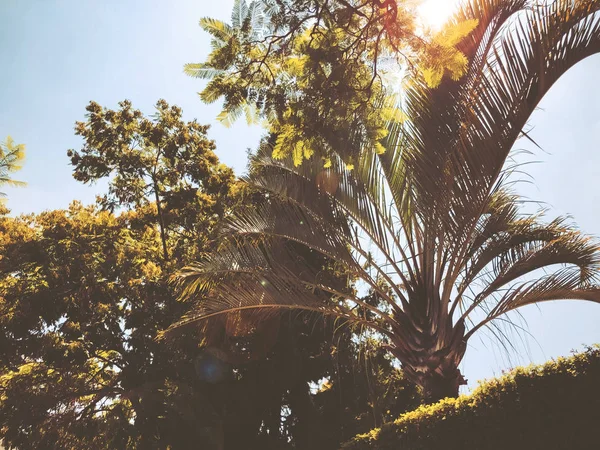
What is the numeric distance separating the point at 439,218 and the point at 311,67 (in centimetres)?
256

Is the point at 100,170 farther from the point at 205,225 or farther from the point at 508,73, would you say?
the point at 508,73

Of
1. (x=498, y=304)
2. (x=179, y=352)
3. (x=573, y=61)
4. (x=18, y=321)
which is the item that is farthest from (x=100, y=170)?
(x=573, y=61)

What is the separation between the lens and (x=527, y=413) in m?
4.59

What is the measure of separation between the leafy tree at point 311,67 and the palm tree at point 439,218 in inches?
24.0

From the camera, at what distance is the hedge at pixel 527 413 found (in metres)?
4.36

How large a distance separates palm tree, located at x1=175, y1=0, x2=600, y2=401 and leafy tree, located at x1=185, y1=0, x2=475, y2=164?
2.00 feet

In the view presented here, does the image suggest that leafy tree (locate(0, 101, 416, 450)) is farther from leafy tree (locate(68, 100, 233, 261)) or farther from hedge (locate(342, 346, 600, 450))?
hedge (locate(342, 346, 600, 450))

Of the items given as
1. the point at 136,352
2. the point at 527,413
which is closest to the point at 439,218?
the point at 527,413

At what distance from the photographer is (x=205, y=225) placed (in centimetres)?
1252

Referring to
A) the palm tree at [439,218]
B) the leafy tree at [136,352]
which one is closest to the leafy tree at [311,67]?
the palm tree at [439,218]

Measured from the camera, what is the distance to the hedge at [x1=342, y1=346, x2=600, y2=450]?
4.36 m

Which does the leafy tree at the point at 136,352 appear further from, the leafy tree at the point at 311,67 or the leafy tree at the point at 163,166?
the leafy tree at the point at 311,67

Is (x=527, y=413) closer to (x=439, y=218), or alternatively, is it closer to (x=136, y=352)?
(x=439, y=218)

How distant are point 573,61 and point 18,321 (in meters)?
11.4
